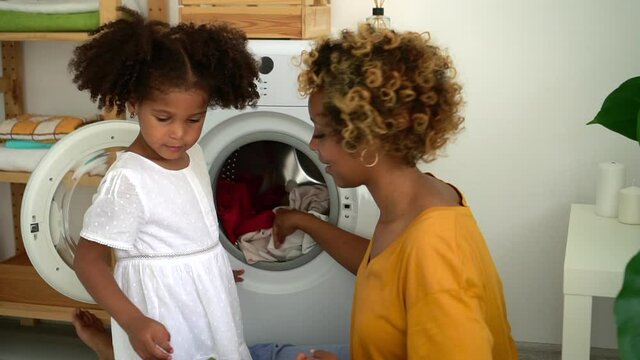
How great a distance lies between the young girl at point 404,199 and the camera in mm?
1105

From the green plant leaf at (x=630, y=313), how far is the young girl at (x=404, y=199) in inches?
15.0

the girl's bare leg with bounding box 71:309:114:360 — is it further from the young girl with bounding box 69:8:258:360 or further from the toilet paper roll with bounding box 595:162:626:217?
the toilet paper roll with bounding box 595:162:626:217

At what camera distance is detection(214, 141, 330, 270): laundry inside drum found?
6.31 feet

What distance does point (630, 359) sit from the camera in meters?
0.72

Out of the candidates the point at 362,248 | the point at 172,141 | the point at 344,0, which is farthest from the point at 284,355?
the point at 344,0

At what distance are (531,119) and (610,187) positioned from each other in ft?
1.16

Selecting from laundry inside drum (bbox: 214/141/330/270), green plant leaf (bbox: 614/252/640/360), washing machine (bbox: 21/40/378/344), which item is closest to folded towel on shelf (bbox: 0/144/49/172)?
washing machine (bbox: 21/40/378/344)

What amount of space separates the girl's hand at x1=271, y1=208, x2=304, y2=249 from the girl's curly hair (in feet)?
1.50

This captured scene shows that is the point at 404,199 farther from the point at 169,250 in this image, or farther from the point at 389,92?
the point at 169,250

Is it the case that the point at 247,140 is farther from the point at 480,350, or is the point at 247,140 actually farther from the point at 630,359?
the point at 630,359

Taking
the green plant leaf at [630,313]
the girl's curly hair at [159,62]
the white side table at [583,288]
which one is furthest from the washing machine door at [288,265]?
the green plant leaf at [630,313]

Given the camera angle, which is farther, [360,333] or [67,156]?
[67,156]

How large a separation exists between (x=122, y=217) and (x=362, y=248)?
2.13ft

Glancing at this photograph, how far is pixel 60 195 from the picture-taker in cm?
170
